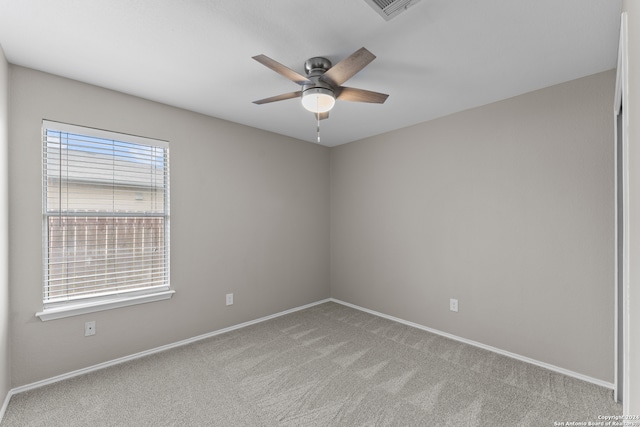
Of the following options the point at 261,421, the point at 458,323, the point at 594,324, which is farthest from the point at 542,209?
the point at 261,421

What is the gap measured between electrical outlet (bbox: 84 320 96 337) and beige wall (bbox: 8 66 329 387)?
35 mm

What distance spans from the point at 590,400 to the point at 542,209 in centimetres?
142

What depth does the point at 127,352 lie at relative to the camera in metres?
2.60

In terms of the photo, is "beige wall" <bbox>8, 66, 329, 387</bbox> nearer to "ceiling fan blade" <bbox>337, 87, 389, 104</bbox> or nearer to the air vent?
"ceiling fan blade" <bbox>337, 87, 389, 104</bbox>

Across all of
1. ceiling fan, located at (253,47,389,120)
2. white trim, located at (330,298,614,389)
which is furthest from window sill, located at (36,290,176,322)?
white trim, located at (330,298,614,389)

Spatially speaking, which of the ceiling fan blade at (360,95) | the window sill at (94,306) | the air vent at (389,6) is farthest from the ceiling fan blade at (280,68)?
the window sill at (94,306)

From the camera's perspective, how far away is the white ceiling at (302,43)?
1.57 metres

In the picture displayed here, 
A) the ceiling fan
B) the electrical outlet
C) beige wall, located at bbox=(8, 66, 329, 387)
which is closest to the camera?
the ceiling fan

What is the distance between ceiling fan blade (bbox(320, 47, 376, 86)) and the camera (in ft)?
5.22

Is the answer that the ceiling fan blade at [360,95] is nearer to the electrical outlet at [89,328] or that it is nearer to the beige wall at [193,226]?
the beige wall at [193,226]

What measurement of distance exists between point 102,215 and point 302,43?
2.19 m

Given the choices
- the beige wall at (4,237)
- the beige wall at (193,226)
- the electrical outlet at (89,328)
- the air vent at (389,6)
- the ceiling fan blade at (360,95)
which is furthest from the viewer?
the electrical outlet at (89,328)

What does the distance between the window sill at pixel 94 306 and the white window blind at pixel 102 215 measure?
6 centimetres

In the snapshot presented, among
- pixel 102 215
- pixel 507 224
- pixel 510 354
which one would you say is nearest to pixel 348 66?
pixel 507 224
